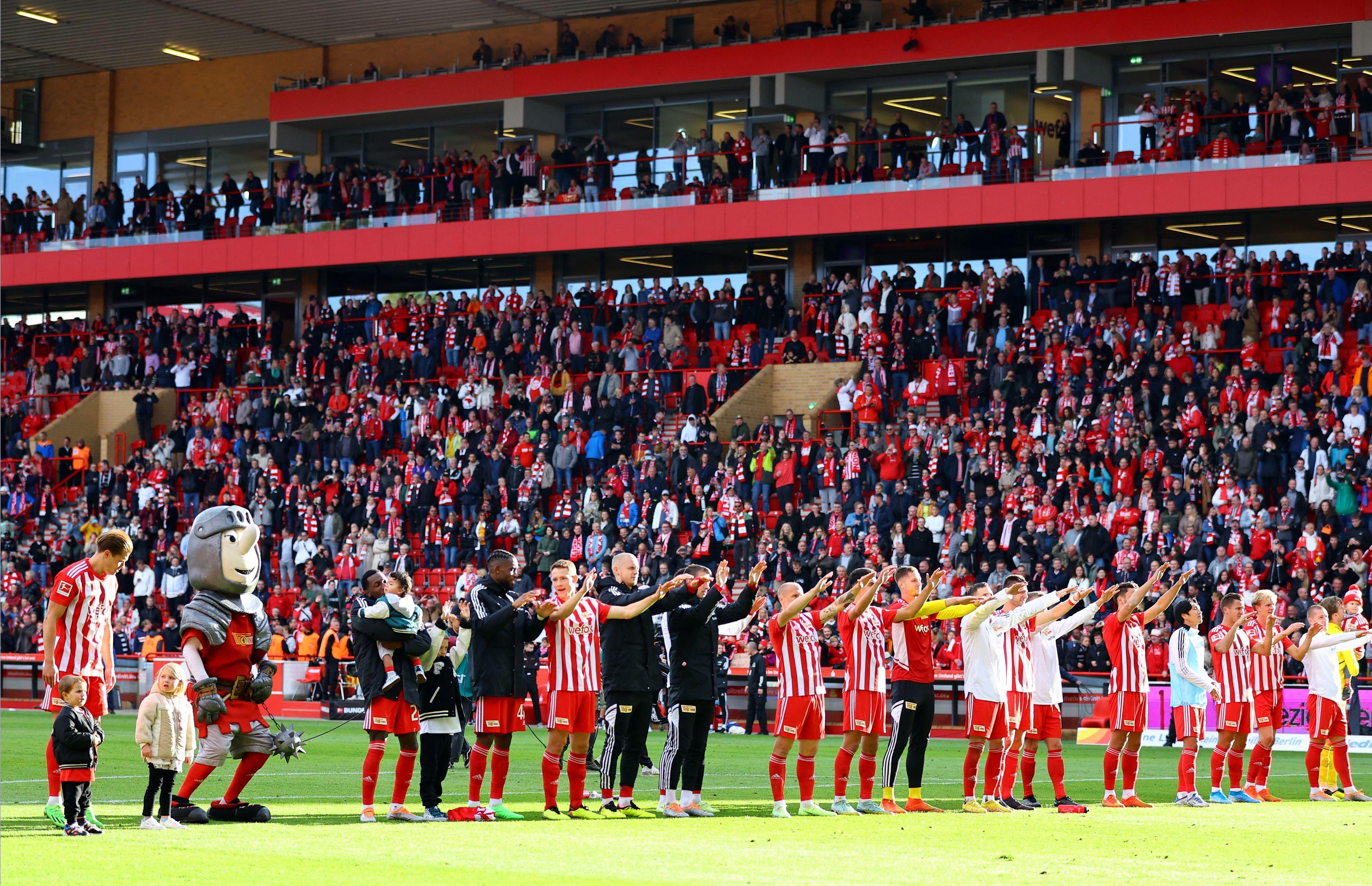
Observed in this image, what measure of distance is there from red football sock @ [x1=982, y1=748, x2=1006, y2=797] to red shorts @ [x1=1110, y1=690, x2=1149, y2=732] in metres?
1.52

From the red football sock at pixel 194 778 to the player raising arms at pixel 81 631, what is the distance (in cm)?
76

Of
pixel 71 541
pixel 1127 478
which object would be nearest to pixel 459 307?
pixel 71 541

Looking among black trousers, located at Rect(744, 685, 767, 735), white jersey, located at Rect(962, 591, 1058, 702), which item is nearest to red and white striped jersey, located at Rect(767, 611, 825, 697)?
white jersey, located at Rect(962, 591, 1058, 702)

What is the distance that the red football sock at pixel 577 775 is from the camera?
47.7ft

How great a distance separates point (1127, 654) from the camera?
17.5 meters

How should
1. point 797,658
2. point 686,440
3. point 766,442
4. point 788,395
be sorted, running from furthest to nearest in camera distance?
1. point 788,395
2. point 686,440
3. point 766,442
4. point 797,658

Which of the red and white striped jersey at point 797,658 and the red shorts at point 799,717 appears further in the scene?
the red and white striped jersey at point 797,658

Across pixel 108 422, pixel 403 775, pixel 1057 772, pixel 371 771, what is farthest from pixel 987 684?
pixel 108 422

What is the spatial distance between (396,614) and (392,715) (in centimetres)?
79

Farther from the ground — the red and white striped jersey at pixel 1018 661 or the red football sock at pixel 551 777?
the red and white striped jersey at pixel 1018 661

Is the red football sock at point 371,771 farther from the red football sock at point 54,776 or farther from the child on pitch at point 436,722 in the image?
the red football sock at point 54,776

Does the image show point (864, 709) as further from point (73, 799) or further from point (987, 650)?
point (73, 799)

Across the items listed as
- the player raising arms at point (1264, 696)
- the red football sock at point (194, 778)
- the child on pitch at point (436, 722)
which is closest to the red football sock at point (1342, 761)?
the player raising arms at point (1264, 696)

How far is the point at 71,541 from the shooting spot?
134 feet
